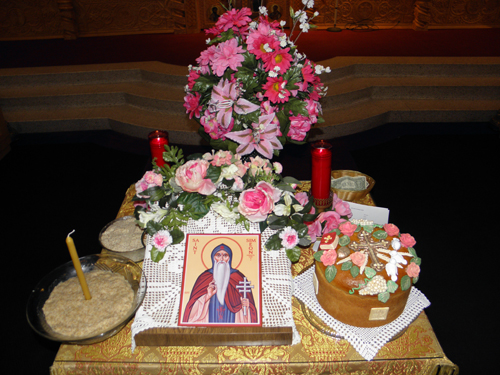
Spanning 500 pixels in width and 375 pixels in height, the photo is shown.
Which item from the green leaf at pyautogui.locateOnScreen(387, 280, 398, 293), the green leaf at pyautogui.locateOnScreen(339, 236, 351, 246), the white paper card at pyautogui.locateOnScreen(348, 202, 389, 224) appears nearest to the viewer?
the green leaf at pyautogui.locateOnScreen(387, 280, 398, 293)

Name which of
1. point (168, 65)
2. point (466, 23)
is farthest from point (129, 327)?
point (466, 23)

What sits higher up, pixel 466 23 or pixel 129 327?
pixel 466 23

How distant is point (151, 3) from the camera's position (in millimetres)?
6902

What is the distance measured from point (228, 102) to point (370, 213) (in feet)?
2.59

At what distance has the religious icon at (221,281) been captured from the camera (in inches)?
49.1

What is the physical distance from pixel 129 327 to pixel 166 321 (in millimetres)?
199

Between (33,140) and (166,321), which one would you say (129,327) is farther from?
(33,140)

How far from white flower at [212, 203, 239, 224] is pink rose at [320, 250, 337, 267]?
1.15ft

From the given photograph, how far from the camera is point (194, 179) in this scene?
134cm

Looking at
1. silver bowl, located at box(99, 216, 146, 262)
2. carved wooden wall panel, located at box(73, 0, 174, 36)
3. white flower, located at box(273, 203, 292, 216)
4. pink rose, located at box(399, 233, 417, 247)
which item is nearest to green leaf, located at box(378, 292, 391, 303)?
pink rose, located at box(399, 233, 417, 247)

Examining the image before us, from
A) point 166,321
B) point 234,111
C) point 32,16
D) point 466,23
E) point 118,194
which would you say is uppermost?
point 32,16

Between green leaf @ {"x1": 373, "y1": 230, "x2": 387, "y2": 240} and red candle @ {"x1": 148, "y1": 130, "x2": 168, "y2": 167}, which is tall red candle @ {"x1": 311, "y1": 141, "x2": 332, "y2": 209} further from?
red candle @ {"x1": 148, "y1": 130, "x2": 168, "y2": 167}

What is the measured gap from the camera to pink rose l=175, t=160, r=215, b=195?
4.39 feet

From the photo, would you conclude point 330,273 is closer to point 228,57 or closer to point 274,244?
point 274,244
